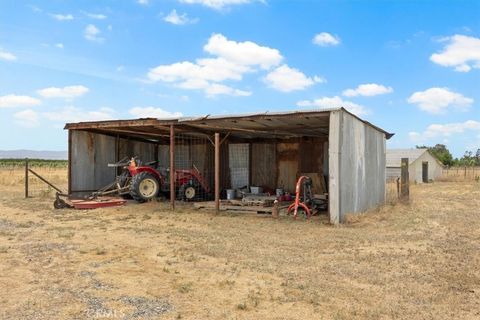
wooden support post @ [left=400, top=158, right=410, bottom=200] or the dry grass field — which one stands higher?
wooden support post @ [left=400, top=158, right=410, bottom=200]

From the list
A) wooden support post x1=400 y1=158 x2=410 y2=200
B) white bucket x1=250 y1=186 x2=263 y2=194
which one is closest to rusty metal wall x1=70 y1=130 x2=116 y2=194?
white bucket x1=250 y1=186 x2=263 y2=194

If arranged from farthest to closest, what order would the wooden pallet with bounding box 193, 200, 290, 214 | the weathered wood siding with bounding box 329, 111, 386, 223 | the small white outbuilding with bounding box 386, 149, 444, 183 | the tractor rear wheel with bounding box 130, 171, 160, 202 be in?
the small white outbuilding with bounding box 386, 149, 444, 183 → the tractor rear wheel with bounding box 130, 171, 160, 202 → the wooden pallet with bounding box 193, 200, 290, 214 → the weathered wood siding with bounding box 329, 111, 386, 223

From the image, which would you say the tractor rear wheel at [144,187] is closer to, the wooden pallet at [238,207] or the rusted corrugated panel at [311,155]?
the wooden pallet at [238,207]

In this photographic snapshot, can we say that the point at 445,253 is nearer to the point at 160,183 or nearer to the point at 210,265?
the point at 210,265

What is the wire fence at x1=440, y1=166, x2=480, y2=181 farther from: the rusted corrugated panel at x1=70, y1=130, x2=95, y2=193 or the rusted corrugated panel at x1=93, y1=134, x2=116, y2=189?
the rusted corrugated panel at x1=70, y1=130, x2=95, y2=193

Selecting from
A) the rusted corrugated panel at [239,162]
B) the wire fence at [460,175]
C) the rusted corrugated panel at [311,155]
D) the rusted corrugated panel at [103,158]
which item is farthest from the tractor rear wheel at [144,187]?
the wire fence at [460,175]

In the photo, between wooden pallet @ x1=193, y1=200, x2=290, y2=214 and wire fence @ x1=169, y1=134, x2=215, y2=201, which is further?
wire fence @ x1=169, y1=134, x2=215, y2=201

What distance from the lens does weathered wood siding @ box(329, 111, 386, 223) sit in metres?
8.40

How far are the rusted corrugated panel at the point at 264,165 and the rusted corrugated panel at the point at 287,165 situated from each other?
0.18 m

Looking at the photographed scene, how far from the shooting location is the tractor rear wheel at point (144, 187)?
37.5ft

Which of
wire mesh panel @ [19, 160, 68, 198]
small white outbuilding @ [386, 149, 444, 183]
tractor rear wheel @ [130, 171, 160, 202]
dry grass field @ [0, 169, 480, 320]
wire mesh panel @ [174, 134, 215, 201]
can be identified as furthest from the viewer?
small white outbuilding @ [386, 149, 444, 183]

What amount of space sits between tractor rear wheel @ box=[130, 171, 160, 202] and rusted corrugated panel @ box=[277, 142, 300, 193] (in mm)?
4520

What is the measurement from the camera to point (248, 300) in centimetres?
391

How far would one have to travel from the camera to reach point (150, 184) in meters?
11.8
